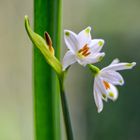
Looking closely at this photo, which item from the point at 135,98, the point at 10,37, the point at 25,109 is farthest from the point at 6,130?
the point at 135,98

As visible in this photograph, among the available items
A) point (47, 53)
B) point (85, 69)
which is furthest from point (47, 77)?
point (85, 69)

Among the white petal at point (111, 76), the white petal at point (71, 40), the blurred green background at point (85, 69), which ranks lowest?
the white petal at point (111, 76)

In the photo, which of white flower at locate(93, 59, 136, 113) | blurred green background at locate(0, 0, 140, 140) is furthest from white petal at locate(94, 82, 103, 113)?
blurred green background at locate(0, 0, 140, 140)

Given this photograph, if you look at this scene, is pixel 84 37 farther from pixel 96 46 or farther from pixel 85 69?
pixel 85 69

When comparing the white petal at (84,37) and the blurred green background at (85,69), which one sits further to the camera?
the blurred green background at (85,69)

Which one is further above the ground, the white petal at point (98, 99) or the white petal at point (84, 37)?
the white petal at point (84, 37)

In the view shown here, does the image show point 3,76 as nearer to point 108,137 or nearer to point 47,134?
point 108,137

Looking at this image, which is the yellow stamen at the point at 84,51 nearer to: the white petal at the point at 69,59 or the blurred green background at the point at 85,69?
the white petal at the point at 69,59

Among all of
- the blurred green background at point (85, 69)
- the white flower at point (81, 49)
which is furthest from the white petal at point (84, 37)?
the blurred green background at point (85, 69)

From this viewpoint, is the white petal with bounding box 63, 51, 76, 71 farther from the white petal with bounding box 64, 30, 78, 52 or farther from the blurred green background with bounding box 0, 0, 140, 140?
the blurred green background with bounding box 0, 0, 140, 140
